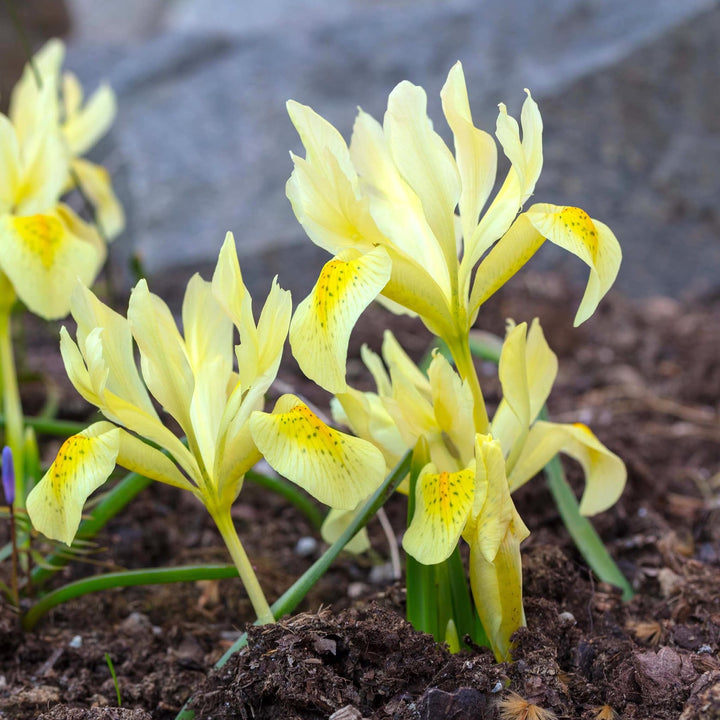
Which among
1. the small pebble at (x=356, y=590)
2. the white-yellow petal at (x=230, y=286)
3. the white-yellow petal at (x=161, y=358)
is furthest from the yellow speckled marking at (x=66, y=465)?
the small pebble at (x=356, y=590)

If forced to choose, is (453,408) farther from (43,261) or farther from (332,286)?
(43,261)

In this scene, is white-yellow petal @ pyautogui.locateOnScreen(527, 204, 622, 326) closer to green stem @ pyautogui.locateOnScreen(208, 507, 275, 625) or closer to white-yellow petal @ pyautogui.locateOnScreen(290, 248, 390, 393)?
white-yellow petal @ pyautogui.locateOnScreen(290, 248, 390, 393)

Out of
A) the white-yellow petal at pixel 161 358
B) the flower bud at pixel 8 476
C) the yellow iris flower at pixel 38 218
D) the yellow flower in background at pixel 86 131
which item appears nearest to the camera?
the white-yellow petal at pixel 161 358

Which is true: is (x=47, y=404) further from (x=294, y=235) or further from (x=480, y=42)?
(x=480, y=42)

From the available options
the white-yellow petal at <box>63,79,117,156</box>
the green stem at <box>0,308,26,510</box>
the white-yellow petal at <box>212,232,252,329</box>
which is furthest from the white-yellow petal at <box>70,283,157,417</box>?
the white-yellow petal at <box>63,79,117,156</box>

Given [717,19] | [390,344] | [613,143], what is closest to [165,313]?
[390,344]

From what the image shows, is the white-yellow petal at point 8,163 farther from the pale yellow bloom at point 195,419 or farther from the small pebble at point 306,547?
the small pebble at point 306,547

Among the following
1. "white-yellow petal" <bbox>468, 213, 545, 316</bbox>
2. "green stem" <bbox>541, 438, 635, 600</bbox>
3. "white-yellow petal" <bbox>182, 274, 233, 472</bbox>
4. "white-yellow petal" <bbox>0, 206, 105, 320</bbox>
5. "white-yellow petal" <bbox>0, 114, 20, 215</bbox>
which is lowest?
"green stem" <bbox>541, 438, 635, 600</bbox>
